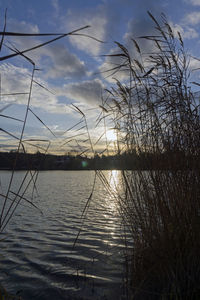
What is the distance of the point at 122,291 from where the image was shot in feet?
9.04

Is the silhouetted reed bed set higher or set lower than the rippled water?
higher

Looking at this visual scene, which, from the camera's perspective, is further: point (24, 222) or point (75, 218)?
point (75, 218)

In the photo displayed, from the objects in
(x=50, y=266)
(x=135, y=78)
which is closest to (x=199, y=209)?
(x=135, y=78)

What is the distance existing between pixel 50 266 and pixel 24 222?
3596mm

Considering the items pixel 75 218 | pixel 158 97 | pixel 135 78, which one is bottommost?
pixel 75 218

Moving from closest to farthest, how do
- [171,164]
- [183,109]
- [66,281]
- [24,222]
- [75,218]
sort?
1. [171,164]
2. [183,109]
3. [66,281]
4. [24,222]
5. [75,218]

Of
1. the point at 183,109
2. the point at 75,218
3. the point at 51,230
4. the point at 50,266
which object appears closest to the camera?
the point at 183,109

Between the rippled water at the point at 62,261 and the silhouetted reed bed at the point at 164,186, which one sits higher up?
the silhouetted reed bed at the point at 164,186

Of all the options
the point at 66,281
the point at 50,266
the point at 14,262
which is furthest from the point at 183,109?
the point at 14,262

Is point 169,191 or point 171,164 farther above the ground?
point 171,164

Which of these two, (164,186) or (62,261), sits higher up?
(164,186)

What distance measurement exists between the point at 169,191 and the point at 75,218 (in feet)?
18.2

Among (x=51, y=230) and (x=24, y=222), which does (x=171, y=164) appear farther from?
(x=24, y=222)

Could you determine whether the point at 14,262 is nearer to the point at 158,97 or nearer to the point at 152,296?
the point at 152,296
